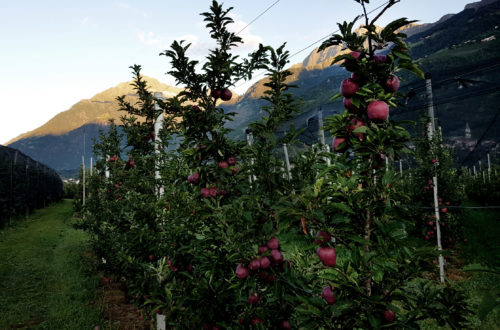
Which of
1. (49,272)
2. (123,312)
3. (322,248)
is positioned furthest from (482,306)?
(49,272)

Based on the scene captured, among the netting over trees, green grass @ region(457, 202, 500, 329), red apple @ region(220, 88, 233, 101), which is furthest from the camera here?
the netting over trees

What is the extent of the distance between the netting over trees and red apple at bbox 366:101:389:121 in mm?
19811

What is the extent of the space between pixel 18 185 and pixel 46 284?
14.7 meters

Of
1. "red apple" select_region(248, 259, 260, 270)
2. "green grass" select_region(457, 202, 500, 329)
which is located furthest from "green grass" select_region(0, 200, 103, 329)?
"green grass" select_region(457, 202, 500, 329)

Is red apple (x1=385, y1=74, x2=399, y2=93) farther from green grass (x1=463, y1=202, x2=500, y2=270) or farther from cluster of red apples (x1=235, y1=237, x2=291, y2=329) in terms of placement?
green grass (x1=463, y1=202, x2=500, y2=270)

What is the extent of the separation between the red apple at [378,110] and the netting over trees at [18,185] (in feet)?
65.0

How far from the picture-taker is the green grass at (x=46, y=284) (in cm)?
516

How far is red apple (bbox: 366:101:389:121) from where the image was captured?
4.99 feet

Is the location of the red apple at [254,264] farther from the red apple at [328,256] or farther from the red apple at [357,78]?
the red apple at [357,78]

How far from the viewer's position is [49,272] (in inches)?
318

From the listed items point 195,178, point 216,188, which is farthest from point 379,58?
point 195,178

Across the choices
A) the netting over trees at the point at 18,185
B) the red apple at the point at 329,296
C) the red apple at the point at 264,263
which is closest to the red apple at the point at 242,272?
the red apple at the point at 264,263

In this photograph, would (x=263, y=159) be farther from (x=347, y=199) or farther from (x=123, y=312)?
(x=123, y=312)

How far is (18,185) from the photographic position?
59.2ft
